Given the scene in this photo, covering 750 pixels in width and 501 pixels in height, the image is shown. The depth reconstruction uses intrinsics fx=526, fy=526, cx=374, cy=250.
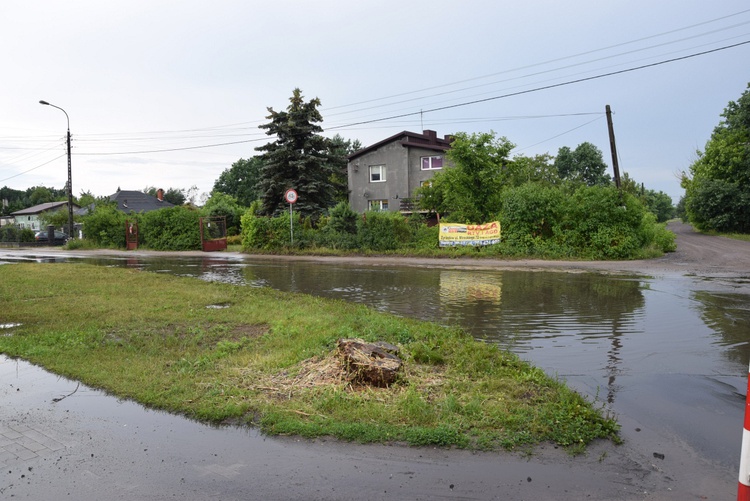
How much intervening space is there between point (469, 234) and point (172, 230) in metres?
21.0

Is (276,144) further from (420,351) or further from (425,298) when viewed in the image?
(420,351)

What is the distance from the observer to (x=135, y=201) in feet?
241

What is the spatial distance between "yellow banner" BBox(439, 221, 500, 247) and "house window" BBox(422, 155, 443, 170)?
2146 cm

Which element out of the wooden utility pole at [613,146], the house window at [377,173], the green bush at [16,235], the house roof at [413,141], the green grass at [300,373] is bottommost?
the green grass at [300,373]

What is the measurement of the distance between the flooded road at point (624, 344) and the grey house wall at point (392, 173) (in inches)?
1147

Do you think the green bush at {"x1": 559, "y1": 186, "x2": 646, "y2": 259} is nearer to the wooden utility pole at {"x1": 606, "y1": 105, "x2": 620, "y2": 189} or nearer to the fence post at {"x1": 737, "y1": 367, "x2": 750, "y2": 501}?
the wooden utility pole at {"x1": 606, "y1": 105, "x2": 620, "y2": 189}

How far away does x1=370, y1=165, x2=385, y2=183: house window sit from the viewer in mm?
48456

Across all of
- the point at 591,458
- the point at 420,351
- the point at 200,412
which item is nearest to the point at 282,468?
the point at 200,412

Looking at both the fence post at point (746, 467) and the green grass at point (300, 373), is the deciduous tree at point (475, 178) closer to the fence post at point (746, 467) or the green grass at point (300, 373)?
the green grass at point (300, 373)

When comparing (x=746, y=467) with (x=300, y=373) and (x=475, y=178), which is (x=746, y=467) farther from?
(x=475, y=178)

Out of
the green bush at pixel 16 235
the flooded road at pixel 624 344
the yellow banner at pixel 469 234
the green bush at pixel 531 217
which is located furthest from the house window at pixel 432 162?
the green bush at pixel 16 235

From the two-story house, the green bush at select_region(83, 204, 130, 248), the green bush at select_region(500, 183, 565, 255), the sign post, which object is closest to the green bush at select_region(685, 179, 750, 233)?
the two-story house

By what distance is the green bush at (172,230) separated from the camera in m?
35.2

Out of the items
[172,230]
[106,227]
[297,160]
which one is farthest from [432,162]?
[106,227]
